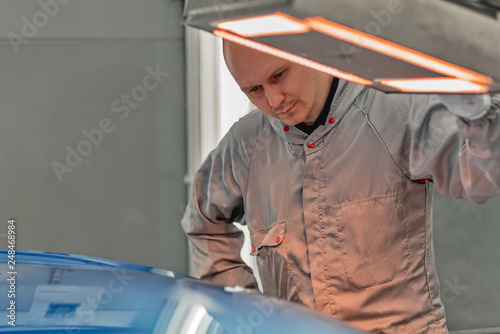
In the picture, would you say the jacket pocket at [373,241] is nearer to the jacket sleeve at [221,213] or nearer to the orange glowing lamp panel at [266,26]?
the jacket sleeve at [221,213]

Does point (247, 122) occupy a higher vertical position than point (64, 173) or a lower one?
higher

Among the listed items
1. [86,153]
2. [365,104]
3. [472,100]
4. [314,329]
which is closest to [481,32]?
[472,100]

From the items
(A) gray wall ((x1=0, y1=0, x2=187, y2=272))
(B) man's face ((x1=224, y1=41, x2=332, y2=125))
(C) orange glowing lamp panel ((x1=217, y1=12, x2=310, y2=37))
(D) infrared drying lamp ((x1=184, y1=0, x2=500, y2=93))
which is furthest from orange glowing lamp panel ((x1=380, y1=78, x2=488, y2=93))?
(A) gray wall ((x1=0, y1=0, x2=187, y2=272))

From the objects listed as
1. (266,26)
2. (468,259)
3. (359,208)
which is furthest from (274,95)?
(468,259)

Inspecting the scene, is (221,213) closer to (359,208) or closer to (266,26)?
(359,208)

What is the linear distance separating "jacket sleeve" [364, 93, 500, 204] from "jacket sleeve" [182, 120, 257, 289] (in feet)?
1.09

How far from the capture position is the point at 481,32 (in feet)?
1.89

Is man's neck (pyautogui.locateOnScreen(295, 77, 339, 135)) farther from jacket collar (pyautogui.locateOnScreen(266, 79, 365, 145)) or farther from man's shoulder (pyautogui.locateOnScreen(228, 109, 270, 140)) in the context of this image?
man's shoulder (pyautogui.locateOnScreen(228, 109, 270, 140))

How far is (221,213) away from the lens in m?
1.49

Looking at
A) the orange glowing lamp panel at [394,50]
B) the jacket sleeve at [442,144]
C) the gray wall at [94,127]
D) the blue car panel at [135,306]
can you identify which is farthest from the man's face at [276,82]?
the gray wall at [94,127]

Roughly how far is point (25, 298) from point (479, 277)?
2527mm

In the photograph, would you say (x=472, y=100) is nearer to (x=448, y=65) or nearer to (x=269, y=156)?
(x=448, y=65)

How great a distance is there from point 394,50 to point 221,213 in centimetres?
95

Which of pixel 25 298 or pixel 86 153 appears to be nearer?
pixel 25 298
